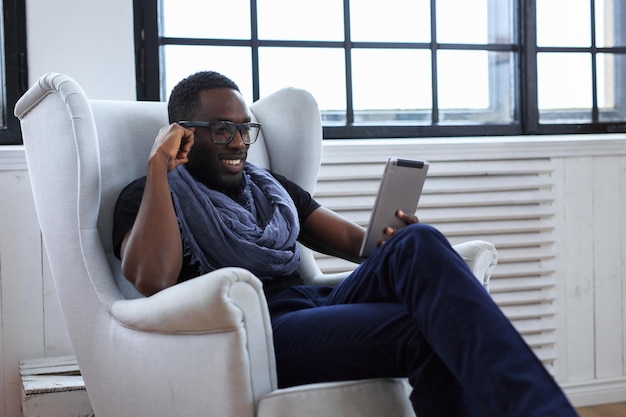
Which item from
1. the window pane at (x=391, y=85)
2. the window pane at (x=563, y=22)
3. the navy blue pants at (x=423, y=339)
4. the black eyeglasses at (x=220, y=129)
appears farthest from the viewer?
the window pane at (x=563, y=22)

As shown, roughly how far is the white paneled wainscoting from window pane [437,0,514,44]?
39 cm

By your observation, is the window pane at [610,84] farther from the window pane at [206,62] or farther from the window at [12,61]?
the window at [12,61]

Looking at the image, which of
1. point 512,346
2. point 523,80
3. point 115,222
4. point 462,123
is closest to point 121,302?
point 115,222

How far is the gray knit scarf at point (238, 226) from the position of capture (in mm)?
1817

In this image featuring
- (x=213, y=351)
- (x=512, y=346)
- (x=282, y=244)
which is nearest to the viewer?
(x=512, y=346)

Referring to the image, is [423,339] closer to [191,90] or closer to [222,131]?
[222,131]

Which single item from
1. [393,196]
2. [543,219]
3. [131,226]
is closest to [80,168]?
[131,226]

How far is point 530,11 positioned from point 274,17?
0.92 m

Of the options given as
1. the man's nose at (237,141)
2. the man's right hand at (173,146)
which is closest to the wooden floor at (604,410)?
the man's nose at (237,141)

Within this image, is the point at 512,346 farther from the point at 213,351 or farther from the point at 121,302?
the point at 121,302

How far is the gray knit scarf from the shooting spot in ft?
5.96

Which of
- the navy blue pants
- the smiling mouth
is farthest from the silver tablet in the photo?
the smiling mouth

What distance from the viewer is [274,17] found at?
282cm

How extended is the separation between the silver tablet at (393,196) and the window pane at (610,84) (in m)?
1.59
